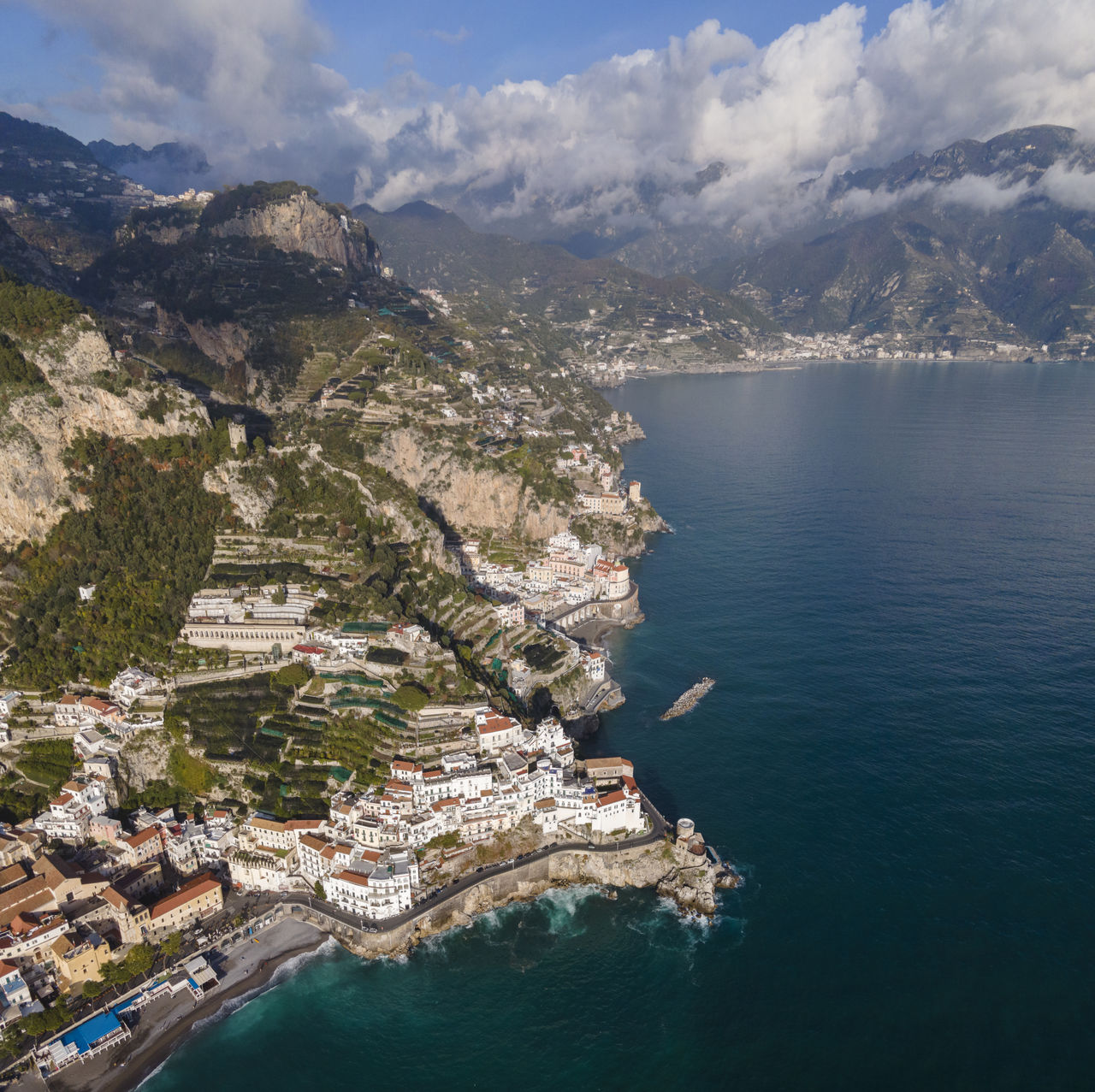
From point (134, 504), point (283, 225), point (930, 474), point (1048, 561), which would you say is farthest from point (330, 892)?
point (283, 225)

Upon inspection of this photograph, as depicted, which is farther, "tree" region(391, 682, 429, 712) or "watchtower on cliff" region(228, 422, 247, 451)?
"watchtower on cliff" region(228, 422, 247, 451)

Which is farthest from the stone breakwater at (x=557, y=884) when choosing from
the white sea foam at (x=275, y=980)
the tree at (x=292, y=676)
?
the tree at (x=292, y=676)

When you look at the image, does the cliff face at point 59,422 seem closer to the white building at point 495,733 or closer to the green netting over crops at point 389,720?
the green netting over crops at point 389,720

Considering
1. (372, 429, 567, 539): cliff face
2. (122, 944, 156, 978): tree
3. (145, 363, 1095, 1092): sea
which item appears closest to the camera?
(145, 363, 1095, 1092): sea

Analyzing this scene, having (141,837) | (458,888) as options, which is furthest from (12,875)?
(458,888)

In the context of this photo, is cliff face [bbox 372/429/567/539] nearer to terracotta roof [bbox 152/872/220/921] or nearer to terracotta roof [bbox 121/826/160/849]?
terracotta roof [bbox 121/826/160/849]

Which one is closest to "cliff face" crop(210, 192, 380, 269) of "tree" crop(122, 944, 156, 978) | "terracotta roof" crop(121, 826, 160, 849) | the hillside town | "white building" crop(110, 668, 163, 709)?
"white building" crop(110, 668, 163, 709)
